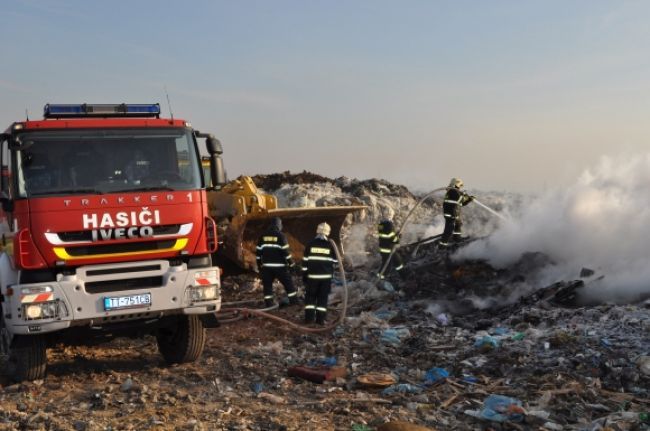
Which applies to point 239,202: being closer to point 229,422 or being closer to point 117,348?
point 117,348

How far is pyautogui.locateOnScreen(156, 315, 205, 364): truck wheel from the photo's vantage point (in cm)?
792

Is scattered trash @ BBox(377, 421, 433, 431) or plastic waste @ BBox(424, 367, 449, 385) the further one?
plastic waste @ BBox(424, 367, 449, 385)

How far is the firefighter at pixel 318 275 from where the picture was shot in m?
10.4

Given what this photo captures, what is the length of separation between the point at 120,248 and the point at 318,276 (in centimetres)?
404

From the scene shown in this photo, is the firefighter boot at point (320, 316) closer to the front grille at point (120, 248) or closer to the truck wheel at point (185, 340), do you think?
the truck wheel at point (185, 340)

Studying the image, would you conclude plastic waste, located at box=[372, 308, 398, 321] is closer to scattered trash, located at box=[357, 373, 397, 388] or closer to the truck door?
scattered trash, located at box=[357, 373, 397, 388]

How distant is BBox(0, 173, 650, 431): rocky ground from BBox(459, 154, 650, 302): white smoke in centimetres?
63

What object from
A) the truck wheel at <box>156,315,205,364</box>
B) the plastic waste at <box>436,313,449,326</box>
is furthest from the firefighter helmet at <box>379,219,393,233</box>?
the truck wheel at <box>156,315,205,364</box>

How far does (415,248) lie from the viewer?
15.7 meters

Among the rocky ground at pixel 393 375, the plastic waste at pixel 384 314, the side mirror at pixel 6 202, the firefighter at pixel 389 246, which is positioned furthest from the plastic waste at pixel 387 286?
the side mirror at pixel 6 202

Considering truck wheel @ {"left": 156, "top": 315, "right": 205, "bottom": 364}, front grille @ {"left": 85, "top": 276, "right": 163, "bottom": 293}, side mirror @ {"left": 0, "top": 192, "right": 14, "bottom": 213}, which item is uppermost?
side mirror @ {"left": 0, "top": 192, "right": 14, "bottom": 213}

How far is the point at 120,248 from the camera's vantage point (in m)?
7.07

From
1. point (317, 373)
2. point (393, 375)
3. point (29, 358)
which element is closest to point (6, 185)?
point (29, 358)

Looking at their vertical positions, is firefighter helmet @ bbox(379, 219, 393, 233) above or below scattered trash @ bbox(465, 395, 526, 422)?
above
